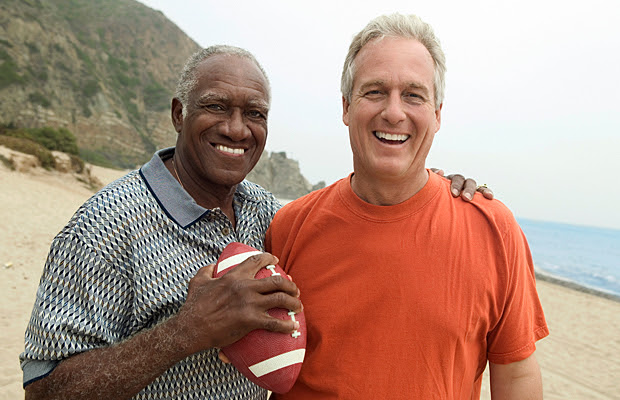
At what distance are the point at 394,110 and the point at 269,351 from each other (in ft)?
3.92

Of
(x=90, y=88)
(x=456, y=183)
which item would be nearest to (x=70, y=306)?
(x=456, y=183)

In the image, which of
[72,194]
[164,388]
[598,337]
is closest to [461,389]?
[164,388]

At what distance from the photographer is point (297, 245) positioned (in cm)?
225

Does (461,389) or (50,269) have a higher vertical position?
(50,269)

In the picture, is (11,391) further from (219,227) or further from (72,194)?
(72,194)

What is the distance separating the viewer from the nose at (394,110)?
1.96 metres

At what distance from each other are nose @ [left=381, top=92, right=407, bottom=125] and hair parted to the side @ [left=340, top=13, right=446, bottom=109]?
0.76ft

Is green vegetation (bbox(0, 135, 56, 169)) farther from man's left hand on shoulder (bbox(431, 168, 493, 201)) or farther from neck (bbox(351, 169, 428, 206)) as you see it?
man's left hand on shoulder (bbox(431, 168, 493, 201))

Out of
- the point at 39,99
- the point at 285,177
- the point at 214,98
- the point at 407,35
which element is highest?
the point at 407,35

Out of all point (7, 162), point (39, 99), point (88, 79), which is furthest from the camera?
point (88, 79)

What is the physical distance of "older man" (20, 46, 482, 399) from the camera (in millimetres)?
1706

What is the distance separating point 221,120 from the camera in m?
2.30

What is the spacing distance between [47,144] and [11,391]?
2111cm

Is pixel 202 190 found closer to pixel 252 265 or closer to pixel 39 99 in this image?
pixel 252 265
